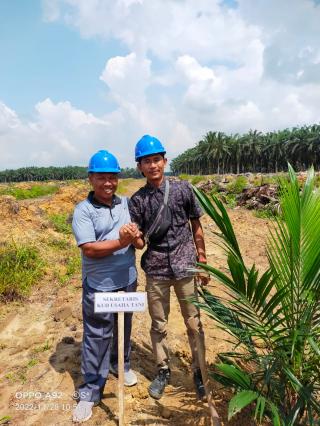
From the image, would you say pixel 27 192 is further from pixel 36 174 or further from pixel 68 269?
pixel 36 174

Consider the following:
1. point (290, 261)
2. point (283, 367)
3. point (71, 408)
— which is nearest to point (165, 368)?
point (71, 408)

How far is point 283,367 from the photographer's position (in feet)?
6.03

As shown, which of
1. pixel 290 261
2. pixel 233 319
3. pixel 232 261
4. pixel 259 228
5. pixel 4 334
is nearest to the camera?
pixel 290 261

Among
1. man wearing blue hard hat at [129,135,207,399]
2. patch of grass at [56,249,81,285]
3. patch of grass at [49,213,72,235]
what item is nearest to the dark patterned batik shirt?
man wearing blue hard hat at [129,135,207,399]

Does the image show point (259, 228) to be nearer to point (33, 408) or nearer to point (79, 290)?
point (79, 290)

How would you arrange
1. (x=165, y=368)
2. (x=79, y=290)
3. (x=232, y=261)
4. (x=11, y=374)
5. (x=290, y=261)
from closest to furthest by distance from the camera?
(x=290, y=261)
(x=232, y=261)
(x=165, y=368)
(x=11, y=374)
(x=79, y=290)

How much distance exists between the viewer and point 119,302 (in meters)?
2.47

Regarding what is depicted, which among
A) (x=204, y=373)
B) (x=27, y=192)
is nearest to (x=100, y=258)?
(x=204, y=373)

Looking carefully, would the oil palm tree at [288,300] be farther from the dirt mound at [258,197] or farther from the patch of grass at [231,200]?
the patch of grass at [231,200]

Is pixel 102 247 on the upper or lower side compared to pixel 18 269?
upper

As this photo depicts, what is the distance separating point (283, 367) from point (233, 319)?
39 cm

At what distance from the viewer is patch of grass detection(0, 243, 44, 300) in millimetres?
5057

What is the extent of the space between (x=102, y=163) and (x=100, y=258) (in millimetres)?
686

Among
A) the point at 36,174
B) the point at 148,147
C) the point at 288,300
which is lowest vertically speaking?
the point at 288,300
